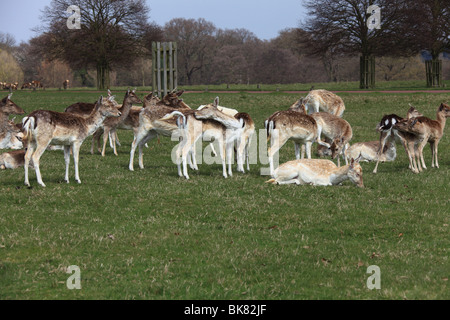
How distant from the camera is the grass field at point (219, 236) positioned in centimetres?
741

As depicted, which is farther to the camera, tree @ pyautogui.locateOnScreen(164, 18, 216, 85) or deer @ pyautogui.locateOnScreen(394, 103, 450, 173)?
tree @ pyautogui.locateOnScreen(164, 18, 216, 85)

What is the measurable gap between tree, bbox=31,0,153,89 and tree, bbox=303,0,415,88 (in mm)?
19534

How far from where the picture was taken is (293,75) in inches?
3802

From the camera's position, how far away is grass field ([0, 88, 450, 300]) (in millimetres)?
7411

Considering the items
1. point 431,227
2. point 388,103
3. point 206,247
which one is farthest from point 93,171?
point 388,103

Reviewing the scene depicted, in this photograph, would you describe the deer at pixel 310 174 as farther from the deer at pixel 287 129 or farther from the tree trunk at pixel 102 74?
the tree trunk at pixel 102 74

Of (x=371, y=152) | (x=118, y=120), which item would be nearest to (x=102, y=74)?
(x=118, y=120)

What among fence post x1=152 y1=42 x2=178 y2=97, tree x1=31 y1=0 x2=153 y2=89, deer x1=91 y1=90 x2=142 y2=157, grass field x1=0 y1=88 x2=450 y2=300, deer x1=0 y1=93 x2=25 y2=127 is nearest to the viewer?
grass field x1=0 y1=88 x2=450 y2=300

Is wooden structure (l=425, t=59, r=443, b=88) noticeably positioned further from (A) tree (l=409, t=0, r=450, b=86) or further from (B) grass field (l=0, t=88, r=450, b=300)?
(B) grass field (l=0, t=88, r=450, b=300)

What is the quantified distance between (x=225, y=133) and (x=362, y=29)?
4239 centimetres

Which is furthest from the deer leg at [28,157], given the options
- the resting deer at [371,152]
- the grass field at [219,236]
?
the resting deer at [371,152]

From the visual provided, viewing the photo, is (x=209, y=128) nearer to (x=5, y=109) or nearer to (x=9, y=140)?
(x=5, y=109)

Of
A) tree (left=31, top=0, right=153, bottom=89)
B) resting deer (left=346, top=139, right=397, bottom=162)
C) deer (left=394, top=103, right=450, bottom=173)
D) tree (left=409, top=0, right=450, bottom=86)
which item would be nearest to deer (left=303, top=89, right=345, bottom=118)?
resting deer (left=346, top=139, right=397, bottom=162)

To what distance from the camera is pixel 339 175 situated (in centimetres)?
1347
